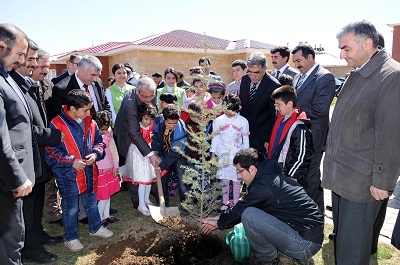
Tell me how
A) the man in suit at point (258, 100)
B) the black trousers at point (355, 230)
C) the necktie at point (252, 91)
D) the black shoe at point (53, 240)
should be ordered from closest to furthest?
the black trousers at point (355, 230) → the black shoe at point (53, 240) → the man in suit at point (258, 100) → the necktie at point (252, 91)

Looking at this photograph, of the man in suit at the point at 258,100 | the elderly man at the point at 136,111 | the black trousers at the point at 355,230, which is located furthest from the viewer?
the man in suit at the point at 258,100

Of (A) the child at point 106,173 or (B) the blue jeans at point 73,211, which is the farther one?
(A) the child at point 106,173

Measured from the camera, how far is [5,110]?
97.4 inches

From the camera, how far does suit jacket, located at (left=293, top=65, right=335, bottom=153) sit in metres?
4.17

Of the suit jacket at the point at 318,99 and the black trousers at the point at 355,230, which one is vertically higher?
the suit jacket at the point at 318,99

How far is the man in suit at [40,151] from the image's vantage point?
129 inches

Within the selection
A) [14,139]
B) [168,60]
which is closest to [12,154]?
[14,139]

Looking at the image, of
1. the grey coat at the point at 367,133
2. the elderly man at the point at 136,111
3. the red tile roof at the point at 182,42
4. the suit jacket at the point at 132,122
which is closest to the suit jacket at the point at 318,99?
the grey coat at the point at 367,133

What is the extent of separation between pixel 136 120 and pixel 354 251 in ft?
10.3

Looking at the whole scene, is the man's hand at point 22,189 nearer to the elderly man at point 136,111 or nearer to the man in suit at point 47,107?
the man in suit at point 47,107

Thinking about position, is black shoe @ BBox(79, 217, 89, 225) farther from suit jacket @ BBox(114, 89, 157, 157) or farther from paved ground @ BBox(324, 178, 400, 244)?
paved ground @ BBox(324, 178, 400, 244)

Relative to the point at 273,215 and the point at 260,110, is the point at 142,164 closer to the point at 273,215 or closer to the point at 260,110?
the point at 260,110

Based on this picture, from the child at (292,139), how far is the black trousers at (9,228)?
2.74 meters

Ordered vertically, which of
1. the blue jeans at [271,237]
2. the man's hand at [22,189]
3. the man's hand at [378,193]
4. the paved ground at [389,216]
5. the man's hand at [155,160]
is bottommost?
the paved ground at [389,216]
